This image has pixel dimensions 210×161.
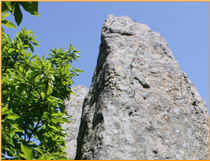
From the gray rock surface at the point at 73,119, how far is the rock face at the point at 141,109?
4422 millimetres

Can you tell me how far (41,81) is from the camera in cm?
411

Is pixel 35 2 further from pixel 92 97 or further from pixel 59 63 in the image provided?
pixel 59 63

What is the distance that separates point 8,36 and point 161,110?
410 cm

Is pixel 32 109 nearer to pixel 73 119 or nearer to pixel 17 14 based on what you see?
pixel 17 14

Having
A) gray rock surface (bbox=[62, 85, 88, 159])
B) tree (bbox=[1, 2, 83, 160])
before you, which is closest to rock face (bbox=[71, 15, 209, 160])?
tree (bbox=[1, 2, 83, 160])

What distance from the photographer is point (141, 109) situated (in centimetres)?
304

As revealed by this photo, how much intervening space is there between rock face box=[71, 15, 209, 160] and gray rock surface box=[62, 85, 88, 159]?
14.5 feet

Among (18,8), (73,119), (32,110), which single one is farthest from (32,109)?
(73,119)

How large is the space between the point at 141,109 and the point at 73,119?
18.9 ft

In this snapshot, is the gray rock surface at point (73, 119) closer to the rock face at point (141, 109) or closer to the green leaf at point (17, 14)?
the rock face at point (141, 109)

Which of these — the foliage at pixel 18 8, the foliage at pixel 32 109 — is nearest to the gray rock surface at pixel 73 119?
the foliage at pixel 32 109

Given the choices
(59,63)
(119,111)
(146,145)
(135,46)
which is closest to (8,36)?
(59,63)

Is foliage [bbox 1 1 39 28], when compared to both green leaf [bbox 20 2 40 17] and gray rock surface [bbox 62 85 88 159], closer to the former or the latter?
green leaf [bbox 20 2 40 17]

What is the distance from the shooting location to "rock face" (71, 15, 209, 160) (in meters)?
2.77
